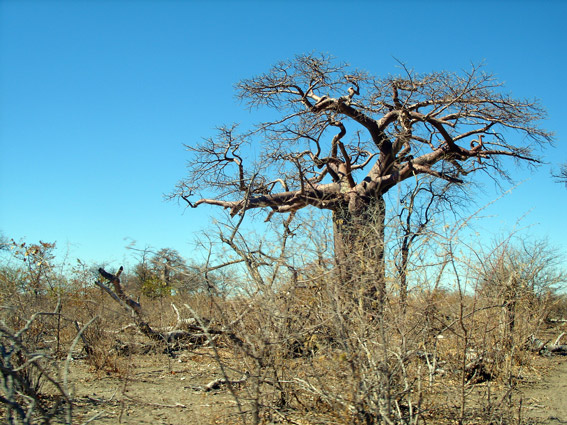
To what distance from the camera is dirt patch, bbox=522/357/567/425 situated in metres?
4.15

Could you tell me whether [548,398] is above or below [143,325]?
below

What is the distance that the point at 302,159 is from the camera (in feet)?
27.5

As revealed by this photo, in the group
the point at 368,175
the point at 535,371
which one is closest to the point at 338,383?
the point at 535,371

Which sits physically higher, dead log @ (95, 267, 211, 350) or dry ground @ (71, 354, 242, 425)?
dead log @ (95, 267, 211, 350)

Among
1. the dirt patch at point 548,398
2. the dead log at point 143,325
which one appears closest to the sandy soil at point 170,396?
the dirt patch at point 548,398

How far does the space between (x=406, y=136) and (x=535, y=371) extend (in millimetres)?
3522

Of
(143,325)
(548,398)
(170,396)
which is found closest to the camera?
(170,396)

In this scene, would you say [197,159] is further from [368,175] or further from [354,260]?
[354,260]

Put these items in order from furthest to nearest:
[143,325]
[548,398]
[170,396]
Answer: [143,325]
[548,398]
[170,396]

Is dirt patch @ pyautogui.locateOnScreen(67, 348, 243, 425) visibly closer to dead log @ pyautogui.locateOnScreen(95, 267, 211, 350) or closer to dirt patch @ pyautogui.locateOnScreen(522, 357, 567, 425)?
dead log @ pyautogui.locateOnScreen(95, 267, 211, 350)

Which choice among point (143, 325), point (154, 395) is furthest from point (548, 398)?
point (143, 325)

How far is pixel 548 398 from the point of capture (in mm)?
4902

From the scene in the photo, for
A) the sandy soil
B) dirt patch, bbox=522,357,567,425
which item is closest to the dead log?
the sandy soil

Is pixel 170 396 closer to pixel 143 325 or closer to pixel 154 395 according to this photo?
pixel 154 395
